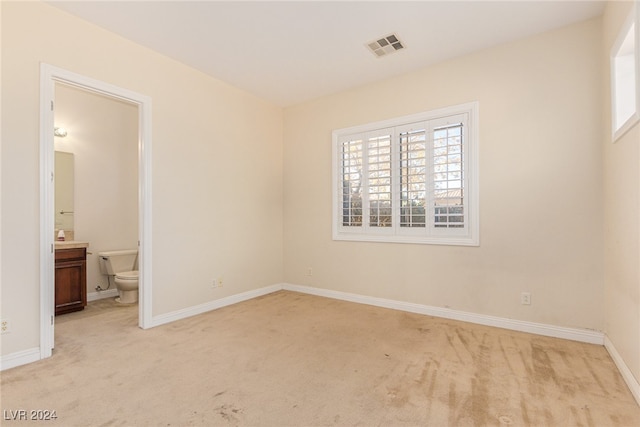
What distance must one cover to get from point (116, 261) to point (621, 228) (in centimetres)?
562

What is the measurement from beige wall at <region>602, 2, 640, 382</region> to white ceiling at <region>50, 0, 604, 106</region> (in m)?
0.57

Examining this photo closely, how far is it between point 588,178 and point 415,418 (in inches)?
104

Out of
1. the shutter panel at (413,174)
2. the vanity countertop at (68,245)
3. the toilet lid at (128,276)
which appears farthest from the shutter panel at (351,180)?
the vanity countertop at (68,245)

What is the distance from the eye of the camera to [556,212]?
301cm

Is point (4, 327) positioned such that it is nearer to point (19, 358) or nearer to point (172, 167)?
point (19, 358)

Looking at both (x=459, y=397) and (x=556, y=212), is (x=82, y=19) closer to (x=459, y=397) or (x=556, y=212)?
(x=459, y=397)

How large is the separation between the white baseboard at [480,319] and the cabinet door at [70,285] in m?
3.04

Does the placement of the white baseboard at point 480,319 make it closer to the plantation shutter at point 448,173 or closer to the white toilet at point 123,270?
the plantation shutter at point 448,173

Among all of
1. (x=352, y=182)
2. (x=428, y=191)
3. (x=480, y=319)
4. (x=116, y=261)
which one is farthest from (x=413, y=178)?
(x=116, y=261)

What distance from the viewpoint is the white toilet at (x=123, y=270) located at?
4.17 meters

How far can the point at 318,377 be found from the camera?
2.28 meters

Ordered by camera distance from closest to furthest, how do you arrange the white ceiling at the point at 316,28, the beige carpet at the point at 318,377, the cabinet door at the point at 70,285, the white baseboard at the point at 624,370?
the beige carpet at the point at 318,377 → the white baseboard at the point at 624,370 → the white ceiling at the point at 316,28 → the cabinet door at the point at 70,285

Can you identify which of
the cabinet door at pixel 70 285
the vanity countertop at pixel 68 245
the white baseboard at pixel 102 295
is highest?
the vanity countertop at pixel 68 245

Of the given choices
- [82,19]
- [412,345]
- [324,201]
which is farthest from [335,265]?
[82,19]
